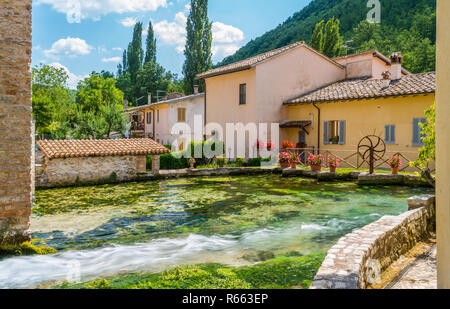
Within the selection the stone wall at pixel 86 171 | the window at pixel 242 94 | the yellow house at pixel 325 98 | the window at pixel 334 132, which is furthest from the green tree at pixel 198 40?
the stone wall at pixel 86 171

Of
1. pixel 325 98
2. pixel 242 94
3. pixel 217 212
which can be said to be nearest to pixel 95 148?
pixel 217 212

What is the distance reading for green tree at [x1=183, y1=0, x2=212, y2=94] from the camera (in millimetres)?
43688

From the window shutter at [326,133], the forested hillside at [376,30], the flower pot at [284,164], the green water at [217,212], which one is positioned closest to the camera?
the green water at [217,212]

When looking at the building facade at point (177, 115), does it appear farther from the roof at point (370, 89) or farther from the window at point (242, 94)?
the roof at point (370, 89)

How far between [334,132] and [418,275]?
1769 cm

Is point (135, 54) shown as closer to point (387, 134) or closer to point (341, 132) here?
point (341, 132)

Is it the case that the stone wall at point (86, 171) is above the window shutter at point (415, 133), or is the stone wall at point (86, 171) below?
below

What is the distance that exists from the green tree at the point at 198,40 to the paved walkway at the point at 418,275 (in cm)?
4092

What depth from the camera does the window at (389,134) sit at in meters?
18.5

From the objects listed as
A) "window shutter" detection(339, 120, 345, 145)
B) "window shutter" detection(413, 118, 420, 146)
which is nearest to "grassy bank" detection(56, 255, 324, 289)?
"window shutter" detection(413, 118, 420, 146)

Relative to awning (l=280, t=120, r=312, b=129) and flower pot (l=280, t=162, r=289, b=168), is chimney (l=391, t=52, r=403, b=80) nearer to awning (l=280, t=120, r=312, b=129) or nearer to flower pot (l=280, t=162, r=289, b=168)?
awning (l=280, t=120, r=312, b=129)

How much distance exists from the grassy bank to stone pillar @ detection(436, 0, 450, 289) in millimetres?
2333

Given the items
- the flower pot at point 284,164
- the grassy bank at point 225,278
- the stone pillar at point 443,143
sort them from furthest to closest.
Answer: the flower pot at point 284,164 → the grassy bank at point 225,278 → the stone pillar at point 443,143
